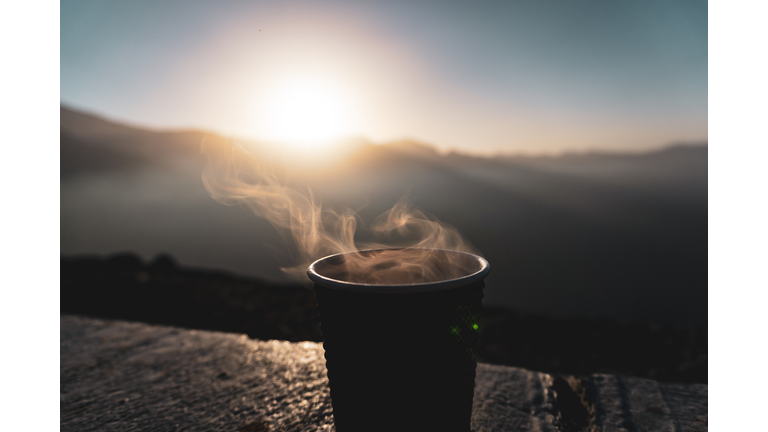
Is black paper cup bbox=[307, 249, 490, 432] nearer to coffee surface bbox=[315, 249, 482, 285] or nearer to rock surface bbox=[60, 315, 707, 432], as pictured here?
coffee surface bbox=[315, 249, 482, 285]

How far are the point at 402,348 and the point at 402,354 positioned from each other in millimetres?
17

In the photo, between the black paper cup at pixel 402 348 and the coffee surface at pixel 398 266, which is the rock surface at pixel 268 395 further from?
the coffee surface at pixel 398 266

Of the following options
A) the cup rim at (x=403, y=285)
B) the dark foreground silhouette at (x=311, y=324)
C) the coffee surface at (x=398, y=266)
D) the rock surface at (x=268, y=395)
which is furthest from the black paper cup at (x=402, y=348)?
the dark foreground silhouette at (x=311, y=324)

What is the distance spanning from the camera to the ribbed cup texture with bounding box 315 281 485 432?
96 centimetres

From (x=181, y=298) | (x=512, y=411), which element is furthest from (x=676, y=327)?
(x=181, y=298)

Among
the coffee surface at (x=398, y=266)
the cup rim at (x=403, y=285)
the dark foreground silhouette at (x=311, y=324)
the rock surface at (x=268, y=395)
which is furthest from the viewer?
the dark foreground silhouette at (x=311, y=324)

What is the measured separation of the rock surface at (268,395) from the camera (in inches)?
56.9

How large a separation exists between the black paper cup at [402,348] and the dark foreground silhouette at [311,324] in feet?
4.55

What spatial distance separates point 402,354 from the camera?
0.98 m

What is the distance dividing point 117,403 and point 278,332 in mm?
1033

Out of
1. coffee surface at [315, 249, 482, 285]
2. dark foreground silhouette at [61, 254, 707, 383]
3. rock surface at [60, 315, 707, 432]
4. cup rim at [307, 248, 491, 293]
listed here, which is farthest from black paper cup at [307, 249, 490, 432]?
dark foreground silhouette at [61, 254, 707, 383]

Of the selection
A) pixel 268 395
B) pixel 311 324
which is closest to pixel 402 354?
pixel 268 395

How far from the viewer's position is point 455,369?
1042 millimetres

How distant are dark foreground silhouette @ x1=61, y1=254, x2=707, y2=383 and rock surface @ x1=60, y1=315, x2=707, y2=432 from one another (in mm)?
532
